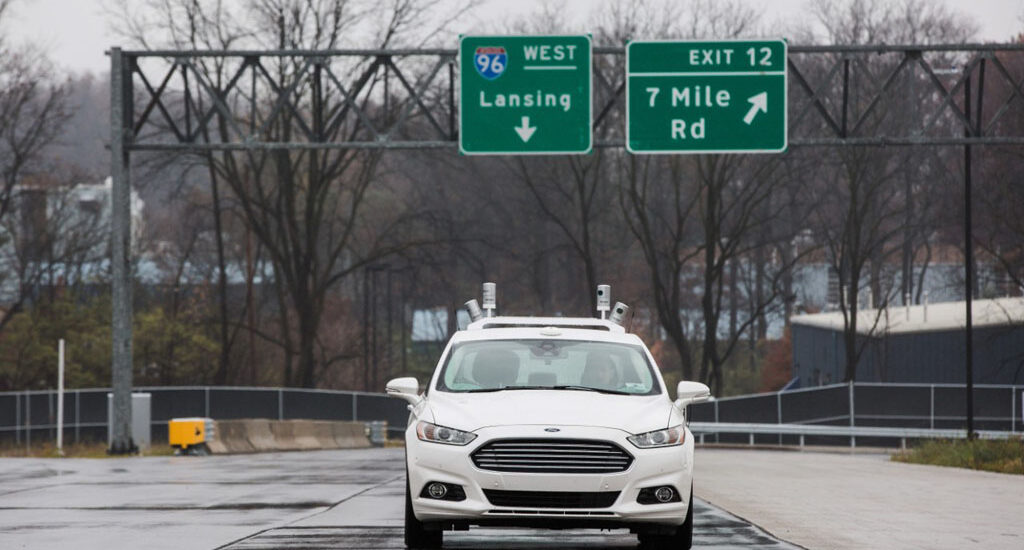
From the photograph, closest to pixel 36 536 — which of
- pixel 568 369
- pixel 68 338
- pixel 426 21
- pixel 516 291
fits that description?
pixel 568 369

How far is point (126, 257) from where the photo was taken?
104ft

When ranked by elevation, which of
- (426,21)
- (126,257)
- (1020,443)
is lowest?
(1020,443)

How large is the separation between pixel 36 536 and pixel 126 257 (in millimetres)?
19467


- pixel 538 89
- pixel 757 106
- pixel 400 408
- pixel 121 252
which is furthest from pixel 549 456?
pixel 400 408

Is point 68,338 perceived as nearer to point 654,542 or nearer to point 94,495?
point 94,495

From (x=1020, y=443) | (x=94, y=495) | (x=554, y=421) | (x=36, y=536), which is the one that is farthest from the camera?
(x=1020, y=443)

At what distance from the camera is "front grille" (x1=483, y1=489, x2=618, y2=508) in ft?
35.8

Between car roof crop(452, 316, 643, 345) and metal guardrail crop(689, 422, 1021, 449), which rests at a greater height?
car roof crop(452, 316, 643, 345)

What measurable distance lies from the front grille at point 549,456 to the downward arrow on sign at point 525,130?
20210mm

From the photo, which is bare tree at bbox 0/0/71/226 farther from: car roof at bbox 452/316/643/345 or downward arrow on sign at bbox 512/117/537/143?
car roof at bbox 452/316/643/345

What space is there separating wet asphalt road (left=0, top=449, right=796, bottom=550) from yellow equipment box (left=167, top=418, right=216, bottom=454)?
729 centimetres

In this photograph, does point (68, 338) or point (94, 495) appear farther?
point (68, 338)

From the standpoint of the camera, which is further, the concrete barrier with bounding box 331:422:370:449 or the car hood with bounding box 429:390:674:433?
the concrete barrier with bounding box 331:422:370:449

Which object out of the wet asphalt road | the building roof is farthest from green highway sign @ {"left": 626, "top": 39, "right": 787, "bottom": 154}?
the building roof
